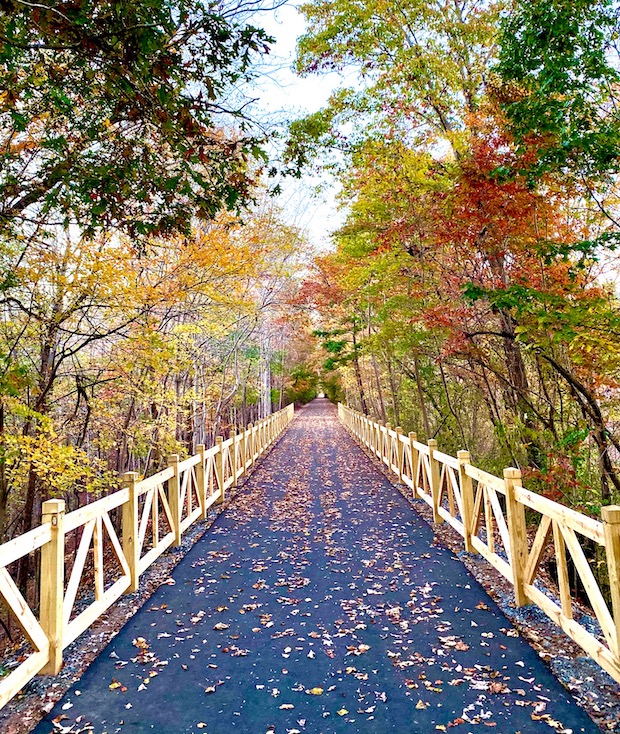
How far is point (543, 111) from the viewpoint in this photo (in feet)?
16.2

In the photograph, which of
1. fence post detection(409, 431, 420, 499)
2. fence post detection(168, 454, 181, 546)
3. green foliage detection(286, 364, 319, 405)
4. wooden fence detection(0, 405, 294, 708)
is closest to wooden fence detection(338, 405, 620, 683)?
fence post detection(409, 431, 420, 499)

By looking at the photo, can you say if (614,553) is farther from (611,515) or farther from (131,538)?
(131,538)

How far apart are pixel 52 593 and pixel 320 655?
73.8 inches

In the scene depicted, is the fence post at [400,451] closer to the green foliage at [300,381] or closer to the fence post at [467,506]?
the fence post at [467,506]

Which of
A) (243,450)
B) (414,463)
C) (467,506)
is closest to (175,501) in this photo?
(467,506)

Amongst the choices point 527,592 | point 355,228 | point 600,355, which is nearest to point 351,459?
point 355,228

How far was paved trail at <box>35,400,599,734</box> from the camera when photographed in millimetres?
2637

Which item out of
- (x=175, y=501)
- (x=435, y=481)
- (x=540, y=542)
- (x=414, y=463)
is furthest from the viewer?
(x=414, y=463)

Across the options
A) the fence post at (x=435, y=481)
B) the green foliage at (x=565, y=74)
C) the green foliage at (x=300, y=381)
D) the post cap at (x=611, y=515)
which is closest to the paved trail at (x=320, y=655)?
the fence post at (x=435, y=481)

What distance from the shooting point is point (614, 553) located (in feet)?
8.43

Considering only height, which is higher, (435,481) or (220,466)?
(220,466)

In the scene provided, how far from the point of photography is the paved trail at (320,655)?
2.64 metres

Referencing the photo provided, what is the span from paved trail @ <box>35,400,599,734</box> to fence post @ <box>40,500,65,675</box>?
26 cm

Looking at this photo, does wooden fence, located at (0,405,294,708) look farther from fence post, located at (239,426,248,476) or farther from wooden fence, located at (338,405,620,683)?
fence post, located at (239,426,248,476)
